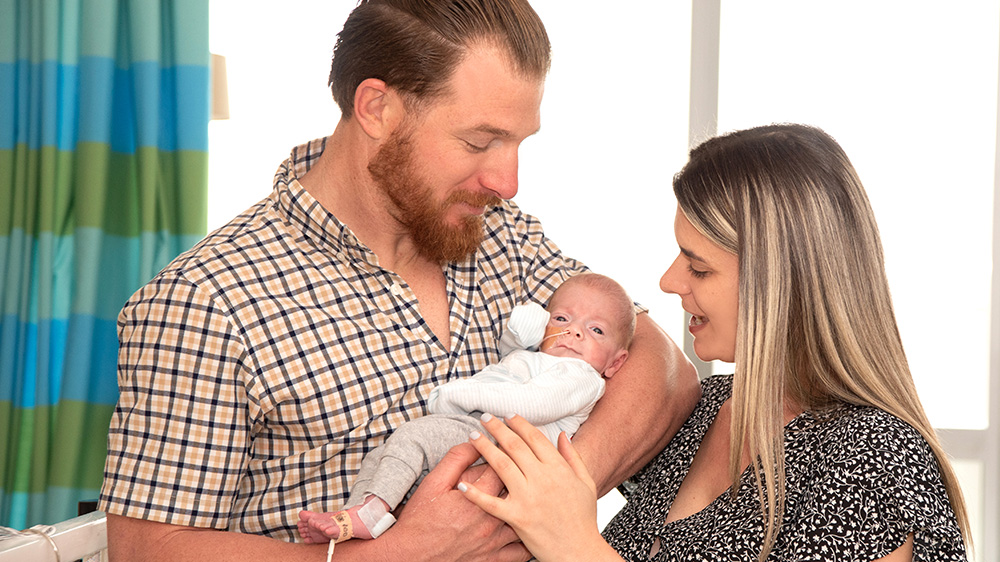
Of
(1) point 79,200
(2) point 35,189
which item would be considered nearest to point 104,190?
(1) point 79,200

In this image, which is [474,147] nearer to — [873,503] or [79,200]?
[873,503]

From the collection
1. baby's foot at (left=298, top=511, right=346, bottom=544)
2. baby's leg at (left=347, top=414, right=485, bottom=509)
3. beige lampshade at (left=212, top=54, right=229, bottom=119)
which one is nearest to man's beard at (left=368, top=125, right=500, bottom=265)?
baby's leg at (left=347, top=414, right=485, bottom=509)

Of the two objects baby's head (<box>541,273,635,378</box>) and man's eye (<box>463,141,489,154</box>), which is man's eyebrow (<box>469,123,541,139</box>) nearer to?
man's eye (<box>463,141,489,154</box>)

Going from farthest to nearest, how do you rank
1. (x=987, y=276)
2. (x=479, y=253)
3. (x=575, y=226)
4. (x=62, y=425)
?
(x=575, y=226) < (x=987, y=276) < (x=62, y=425) < (x=479, y=253)

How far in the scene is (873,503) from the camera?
1307mm

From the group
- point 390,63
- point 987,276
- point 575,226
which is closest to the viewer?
point 390,63

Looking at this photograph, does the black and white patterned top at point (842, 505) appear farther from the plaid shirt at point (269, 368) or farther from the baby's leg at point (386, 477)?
the plaid shirt at point (269, 368)

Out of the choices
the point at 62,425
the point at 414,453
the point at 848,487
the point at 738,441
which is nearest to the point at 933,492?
the point at 848,487

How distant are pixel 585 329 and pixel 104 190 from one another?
1627 mm

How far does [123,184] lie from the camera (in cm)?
268

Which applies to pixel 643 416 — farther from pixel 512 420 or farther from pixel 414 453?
pixel 414 453

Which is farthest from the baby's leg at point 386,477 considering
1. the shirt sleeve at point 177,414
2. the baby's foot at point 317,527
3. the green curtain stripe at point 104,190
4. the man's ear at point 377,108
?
the green curtain stripe at point 104,190

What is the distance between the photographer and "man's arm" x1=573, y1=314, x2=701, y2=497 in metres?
1.60

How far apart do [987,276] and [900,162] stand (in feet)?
1.52
